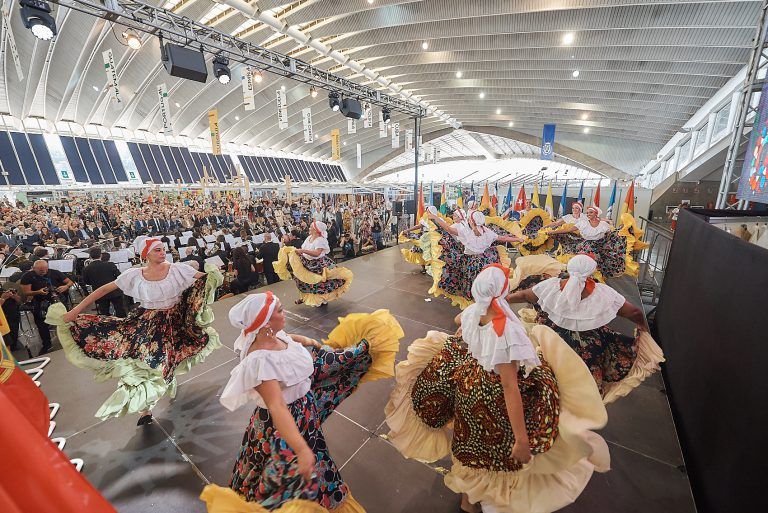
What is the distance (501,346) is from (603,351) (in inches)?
62.7

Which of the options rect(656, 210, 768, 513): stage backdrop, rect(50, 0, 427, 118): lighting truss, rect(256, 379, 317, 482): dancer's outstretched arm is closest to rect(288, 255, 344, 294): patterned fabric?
rect(256, 379, 317, 482): dancer's outstretched arm

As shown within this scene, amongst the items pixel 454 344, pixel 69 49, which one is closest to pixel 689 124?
pixel 454 344

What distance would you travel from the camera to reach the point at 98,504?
2.08 feet

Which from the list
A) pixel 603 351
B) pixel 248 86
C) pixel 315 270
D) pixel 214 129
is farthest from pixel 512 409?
pixel 214 129

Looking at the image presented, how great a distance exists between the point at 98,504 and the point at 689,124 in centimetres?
2337

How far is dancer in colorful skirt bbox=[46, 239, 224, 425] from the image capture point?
2.57 m

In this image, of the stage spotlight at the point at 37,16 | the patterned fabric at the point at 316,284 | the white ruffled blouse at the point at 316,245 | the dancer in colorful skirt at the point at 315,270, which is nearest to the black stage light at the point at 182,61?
the stage spotlight at the point at 37,16

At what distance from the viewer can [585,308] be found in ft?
7.80

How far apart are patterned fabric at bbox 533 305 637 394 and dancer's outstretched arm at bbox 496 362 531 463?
4.24ft

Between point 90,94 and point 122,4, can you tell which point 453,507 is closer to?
point 122,4

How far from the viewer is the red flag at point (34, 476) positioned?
542 mm

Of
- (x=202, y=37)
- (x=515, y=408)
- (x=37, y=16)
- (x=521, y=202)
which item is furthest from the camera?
(x=521, y=202)

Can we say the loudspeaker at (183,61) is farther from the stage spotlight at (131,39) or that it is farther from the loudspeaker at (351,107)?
the loudspeaker at (351,107)

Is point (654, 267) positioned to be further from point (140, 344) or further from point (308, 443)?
point (140, 344)
